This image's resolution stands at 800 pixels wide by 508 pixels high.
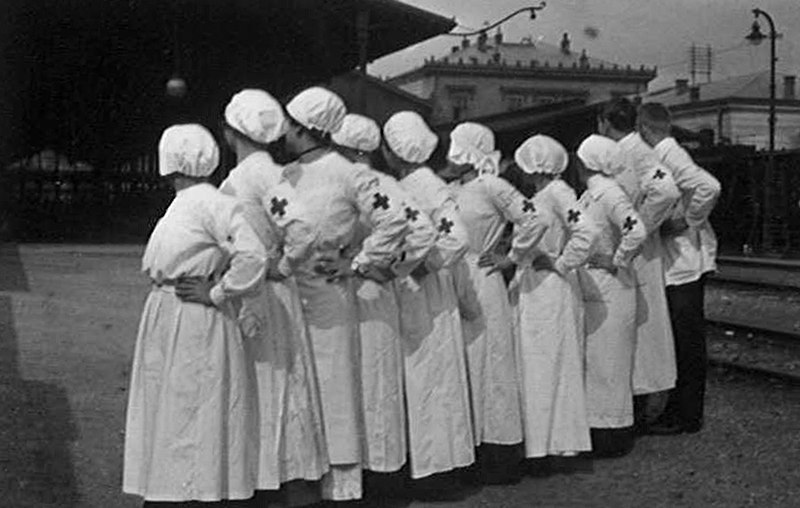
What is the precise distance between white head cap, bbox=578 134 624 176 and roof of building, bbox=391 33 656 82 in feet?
63.2

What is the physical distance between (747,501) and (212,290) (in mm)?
3168

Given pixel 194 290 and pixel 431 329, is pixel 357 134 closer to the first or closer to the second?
pixel 431 329

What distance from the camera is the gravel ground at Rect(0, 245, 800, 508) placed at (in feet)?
23.8

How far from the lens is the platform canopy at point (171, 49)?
20562 mm

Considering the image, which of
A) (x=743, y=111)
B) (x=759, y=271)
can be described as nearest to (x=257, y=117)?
(x=759, y=271)

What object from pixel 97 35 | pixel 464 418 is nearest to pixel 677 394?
pixel 464 418

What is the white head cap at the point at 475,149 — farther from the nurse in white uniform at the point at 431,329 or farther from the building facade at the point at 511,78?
the building facade at the point at 511,78

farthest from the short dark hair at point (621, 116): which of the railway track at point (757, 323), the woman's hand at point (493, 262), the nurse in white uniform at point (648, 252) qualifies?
the railway track at point (757, 323)

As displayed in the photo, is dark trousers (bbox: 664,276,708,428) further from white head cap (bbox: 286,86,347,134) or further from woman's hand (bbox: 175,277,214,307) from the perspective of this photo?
woman's hand (bbox: 175,277,214,307)

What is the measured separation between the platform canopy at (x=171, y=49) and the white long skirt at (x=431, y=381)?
1113 centimetres

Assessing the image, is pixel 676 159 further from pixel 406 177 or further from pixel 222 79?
pixel 222 79

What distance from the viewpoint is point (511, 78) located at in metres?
33.5

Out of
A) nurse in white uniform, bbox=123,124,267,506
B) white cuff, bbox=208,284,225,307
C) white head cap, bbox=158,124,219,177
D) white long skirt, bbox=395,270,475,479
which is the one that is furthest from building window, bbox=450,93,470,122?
white cuff, bbox=208,284,225,307

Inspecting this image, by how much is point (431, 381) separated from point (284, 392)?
3.57 feet
